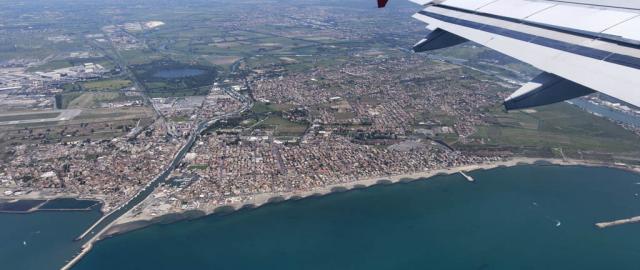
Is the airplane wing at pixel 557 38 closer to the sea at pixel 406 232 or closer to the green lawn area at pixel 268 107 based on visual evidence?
the sea at pixel 406 232

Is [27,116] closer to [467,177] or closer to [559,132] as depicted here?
[467,177]

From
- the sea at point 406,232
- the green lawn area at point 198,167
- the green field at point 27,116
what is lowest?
the sea at point 406,232

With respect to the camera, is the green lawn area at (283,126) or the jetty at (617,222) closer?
the jetty at (617,222)

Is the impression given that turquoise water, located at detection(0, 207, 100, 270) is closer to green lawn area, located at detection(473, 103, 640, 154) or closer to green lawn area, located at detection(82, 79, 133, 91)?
green lawn area, located at detection(473, 103, 640, 154)

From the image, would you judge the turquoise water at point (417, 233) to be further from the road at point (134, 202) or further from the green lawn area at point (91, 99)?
the green lawn area at point (91, 99)

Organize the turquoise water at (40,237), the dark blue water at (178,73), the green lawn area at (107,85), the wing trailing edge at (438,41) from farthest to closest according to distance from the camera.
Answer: the dark blue water at (178,73), the green lawn area at (107,85), the turquoise water at (40,237), the wing trailing edge at (438,41)

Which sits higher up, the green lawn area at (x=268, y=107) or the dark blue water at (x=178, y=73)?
the dark blue water at (x=178, y=73)

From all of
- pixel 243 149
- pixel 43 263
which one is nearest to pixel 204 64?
pixel 243 149

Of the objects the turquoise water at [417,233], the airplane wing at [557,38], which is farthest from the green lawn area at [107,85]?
the airplane wing at [557,38]

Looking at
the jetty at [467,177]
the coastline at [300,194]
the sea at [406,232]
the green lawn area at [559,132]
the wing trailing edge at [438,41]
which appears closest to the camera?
the wing trailing edge at [438,41]
